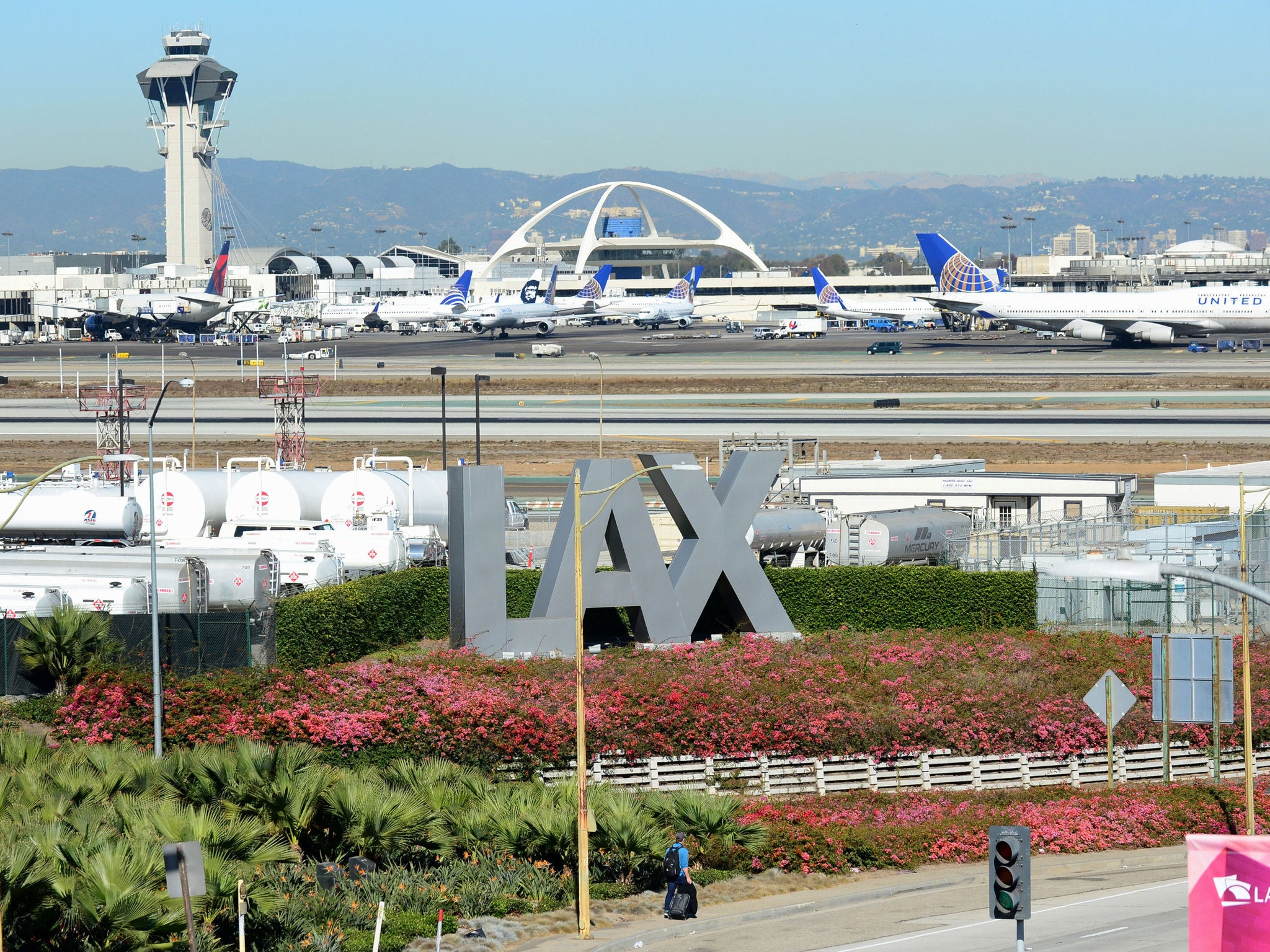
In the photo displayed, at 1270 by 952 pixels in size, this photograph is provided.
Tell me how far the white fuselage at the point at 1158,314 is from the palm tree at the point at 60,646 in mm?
118659

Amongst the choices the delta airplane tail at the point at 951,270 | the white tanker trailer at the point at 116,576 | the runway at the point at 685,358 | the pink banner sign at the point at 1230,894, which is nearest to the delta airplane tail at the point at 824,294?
the runway at the point at 685,358

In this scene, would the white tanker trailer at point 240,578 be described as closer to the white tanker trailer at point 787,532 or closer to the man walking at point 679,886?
the white tanker trailer at point 787,532

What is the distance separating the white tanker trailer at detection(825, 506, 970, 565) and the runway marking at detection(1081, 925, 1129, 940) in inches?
1028

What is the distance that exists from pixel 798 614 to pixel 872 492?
13543 millimetres

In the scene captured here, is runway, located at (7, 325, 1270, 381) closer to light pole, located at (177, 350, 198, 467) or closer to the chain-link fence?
light pole, located at (177, 350, 198, 467)

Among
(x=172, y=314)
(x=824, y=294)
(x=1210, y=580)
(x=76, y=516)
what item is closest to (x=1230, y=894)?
(x=1210, y=580)

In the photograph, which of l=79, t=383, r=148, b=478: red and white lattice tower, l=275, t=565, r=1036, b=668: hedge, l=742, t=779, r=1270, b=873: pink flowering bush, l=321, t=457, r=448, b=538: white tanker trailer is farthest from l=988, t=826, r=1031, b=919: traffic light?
l=79, t=383, r=148, b=478: red and white lattice tower

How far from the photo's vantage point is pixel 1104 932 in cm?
2098

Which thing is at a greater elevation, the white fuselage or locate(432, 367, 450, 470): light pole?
the white fuselage

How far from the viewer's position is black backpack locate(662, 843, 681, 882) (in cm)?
2297

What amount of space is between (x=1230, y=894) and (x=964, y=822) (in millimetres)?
15352

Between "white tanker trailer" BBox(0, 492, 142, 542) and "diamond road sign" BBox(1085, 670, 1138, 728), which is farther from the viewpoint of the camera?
"white tanker trailer" BBox(0, 492, 142, 542)

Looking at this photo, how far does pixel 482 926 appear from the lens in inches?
864

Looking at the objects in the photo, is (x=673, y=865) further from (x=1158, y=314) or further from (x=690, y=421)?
(x=1158, y=314)
